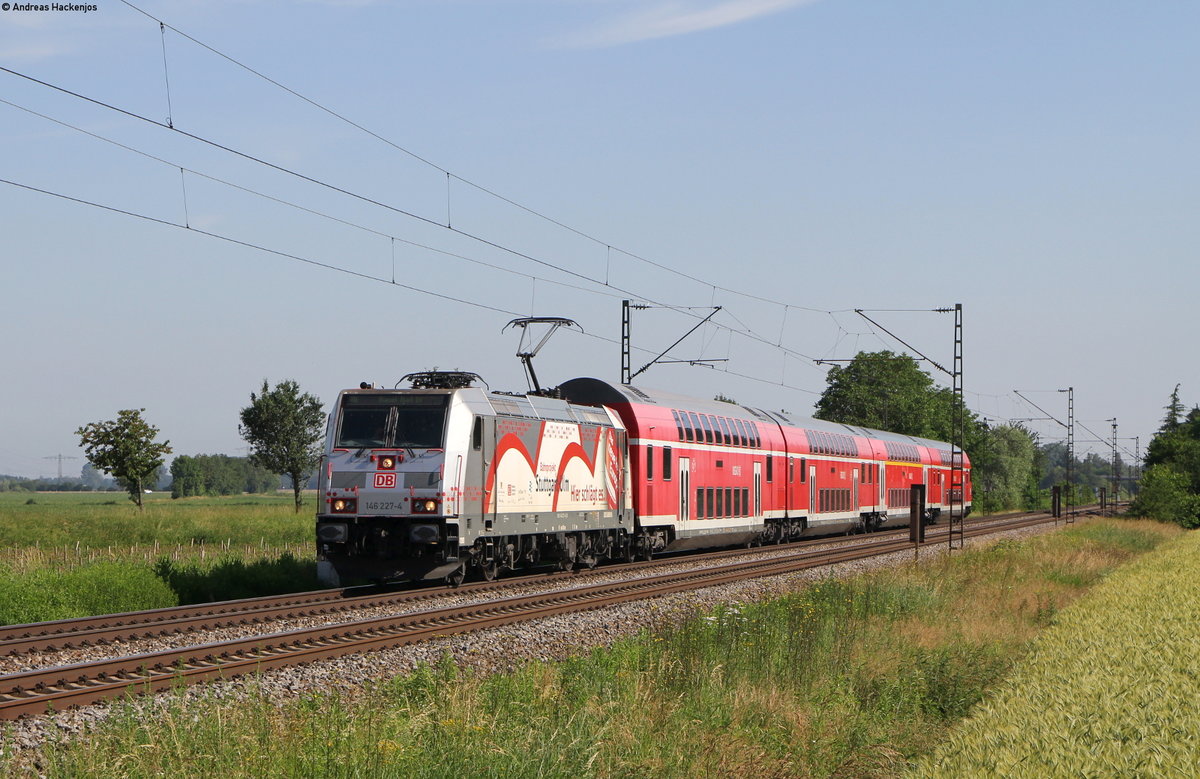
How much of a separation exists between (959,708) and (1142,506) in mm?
65342

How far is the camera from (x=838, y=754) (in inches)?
368

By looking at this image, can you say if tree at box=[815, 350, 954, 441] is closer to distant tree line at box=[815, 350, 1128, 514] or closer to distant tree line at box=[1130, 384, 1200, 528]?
distant tree line at box=[815, 350, 1128, 514]

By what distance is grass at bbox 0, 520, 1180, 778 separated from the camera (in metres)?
7.41

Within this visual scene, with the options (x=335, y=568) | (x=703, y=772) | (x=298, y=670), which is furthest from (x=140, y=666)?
(x=335, y=568)

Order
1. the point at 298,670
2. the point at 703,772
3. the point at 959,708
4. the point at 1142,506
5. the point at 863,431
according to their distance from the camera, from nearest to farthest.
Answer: the point at 703,772 → the point at 959,708 → the point at 298,670 → the point at 863,431 → the point at 1142,506

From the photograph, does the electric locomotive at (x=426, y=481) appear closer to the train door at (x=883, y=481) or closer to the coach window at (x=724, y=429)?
the coach window at (x=724, y=429)

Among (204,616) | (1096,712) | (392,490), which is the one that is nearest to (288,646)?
(204,616)

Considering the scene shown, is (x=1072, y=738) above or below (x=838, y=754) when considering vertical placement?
above

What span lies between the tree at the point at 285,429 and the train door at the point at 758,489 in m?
41.8

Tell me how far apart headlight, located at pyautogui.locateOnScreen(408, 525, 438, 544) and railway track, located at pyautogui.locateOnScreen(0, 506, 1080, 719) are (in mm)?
992

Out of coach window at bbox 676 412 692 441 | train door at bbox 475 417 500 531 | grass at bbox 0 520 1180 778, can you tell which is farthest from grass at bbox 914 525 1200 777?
coach window at bbox 676 412 692 441

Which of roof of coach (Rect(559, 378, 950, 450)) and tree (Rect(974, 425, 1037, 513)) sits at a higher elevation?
roof of coach (Rect(559, 378, 950, 450))

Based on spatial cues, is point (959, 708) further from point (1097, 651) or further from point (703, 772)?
point (703, 772)

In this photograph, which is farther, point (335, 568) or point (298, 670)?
point (335, 568)
